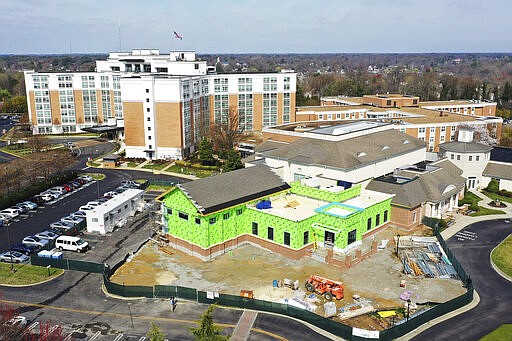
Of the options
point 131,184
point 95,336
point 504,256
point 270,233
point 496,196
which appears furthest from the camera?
point 131,184

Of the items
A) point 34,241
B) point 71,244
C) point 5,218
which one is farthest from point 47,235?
point 5,218

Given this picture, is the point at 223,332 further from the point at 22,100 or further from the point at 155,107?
the point at 22,100

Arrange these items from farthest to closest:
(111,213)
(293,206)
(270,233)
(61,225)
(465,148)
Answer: (465,148) → (61,225) → (111,213) → (293,206) → (270,233)

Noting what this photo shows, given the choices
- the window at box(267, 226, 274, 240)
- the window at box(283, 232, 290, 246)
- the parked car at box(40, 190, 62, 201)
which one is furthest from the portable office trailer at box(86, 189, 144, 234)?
the window at box(283, 232, 290, 246)

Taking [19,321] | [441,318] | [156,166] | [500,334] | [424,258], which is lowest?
[500,334]

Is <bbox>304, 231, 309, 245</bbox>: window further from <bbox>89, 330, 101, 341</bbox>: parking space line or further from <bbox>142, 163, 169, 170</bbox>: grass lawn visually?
<bbox>142, 163, 169, 170</bbox>: grass lawn

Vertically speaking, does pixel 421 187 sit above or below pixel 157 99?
below

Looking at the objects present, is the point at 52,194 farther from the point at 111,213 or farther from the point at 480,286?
the point at 480,286

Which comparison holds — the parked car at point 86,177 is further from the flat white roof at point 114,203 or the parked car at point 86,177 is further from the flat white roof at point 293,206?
the flat white roof at point 293,206
